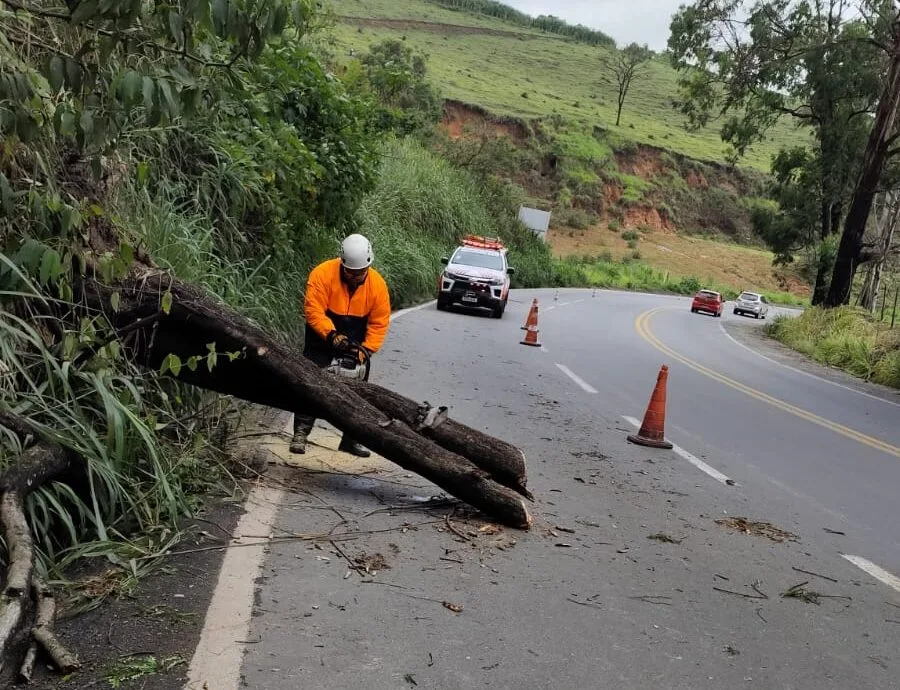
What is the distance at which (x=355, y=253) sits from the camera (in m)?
7.18

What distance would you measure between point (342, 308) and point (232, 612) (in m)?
3.69

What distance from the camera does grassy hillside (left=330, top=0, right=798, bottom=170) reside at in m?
88.9

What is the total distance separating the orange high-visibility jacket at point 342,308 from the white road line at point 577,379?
18.9ft

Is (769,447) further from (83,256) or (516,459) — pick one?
(83,256)

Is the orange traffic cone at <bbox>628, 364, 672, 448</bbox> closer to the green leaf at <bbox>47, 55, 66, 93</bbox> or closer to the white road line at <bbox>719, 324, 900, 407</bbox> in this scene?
the green leaf at <bbox>47, 55, 66, 93</bbox>

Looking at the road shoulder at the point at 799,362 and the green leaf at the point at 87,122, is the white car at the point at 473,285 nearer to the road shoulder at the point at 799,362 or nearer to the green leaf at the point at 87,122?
the road shoulder at the point at 799,362

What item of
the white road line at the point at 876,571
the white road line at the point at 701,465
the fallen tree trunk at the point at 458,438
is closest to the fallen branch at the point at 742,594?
the white road line at the point at 876,571

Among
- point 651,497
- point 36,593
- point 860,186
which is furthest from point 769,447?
point 860,186

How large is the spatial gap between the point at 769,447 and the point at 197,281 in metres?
6.35

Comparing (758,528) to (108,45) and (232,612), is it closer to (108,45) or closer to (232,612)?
(232,612)

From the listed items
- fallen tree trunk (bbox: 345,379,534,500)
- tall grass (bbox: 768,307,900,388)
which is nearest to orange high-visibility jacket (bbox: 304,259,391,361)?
fallen tree trunk (bbox: 345,379,534,500)

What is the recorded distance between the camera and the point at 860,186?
1080 inches

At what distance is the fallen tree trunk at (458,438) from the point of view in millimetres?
6141

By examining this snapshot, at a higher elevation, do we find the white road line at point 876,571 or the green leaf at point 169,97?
the green leaf at point 169,97
